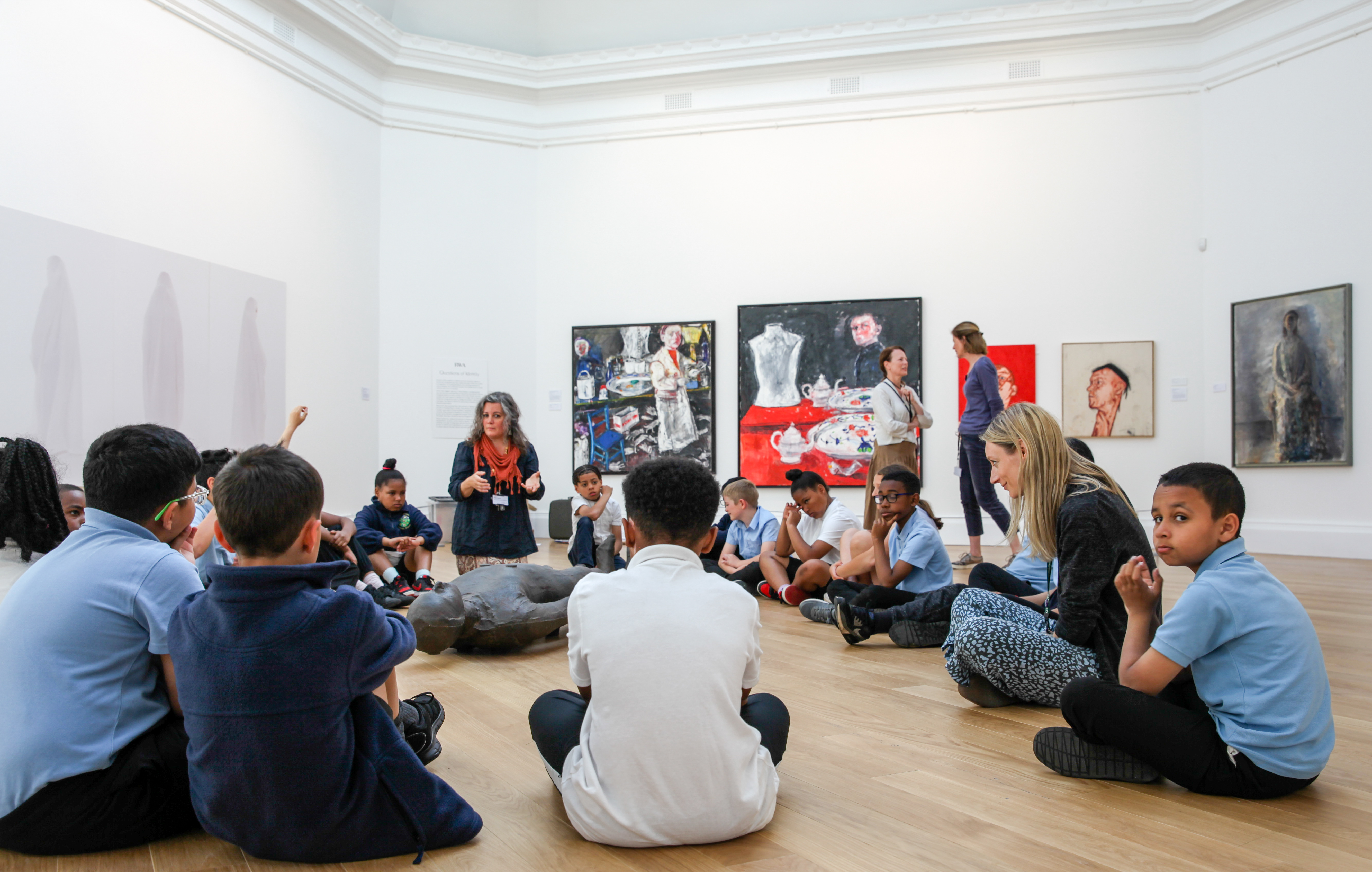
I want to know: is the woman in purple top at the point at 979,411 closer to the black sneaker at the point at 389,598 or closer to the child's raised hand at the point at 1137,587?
the black sneaker at the point at 389,598

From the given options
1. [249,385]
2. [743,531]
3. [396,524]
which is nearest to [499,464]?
[396,524]

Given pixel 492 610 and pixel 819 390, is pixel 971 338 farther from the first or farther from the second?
pixel 492 610

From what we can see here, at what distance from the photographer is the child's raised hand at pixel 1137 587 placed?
2.55 m

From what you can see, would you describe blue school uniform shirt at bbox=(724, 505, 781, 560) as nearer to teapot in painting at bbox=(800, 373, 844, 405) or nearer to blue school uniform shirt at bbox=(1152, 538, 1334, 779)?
teapot in painting at bbox=(800, 373, 844, 405)

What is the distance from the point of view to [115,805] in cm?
228

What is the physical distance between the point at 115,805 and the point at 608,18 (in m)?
Answer: 11.9

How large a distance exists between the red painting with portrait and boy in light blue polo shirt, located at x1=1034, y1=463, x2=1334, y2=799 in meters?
8.26

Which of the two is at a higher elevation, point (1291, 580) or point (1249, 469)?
point (1249, 469)

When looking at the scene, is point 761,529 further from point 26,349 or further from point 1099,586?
point 26,349

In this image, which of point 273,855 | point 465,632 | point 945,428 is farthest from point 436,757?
point 945,428

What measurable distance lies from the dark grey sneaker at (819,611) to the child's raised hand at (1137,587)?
323 cm

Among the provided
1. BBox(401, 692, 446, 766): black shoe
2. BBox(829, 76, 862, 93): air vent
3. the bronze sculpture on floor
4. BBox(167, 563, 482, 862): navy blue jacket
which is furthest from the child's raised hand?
BBox(829, 76, 862, 93): air vent

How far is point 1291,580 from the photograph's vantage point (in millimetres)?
7449

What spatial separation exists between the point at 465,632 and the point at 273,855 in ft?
8.53
